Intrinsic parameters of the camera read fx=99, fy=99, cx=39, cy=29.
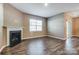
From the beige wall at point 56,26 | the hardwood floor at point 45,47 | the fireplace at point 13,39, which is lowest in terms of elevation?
the hardwood floor at point 45,47

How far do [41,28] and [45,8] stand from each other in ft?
1.70

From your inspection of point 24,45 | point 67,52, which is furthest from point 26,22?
point 67,52

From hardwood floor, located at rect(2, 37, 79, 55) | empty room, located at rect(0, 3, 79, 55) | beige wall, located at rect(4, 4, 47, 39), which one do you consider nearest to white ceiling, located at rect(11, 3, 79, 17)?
empty room, located at rect(0, 3, 79, 55)

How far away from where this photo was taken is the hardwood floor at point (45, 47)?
2.23 meters

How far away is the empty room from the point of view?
2.25m

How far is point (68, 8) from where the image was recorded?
2.28 metres

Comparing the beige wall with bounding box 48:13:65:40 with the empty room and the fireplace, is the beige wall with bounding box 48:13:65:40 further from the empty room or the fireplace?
the fireplace

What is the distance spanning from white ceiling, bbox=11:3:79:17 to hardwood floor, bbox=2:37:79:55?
649 mm

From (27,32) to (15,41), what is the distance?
0.39m

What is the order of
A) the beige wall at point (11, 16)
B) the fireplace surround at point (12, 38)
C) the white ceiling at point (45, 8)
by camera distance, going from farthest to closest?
the fireplace surround at point (12, 38) → the beige wall at point (11, 16) → the white ceiling at point (45, 8)

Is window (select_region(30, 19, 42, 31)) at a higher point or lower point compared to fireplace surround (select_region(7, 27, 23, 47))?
higher

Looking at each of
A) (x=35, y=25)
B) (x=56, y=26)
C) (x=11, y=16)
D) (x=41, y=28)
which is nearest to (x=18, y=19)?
(x=11, y=16)

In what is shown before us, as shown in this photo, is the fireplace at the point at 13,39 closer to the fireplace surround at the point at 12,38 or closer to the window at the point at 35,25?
the fireplace surround at the point at 12,38

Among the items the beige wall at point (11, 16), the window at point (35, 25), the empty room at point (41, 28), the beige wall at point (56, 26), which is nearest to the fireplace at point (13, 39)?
the empty room at point (41, 28)
